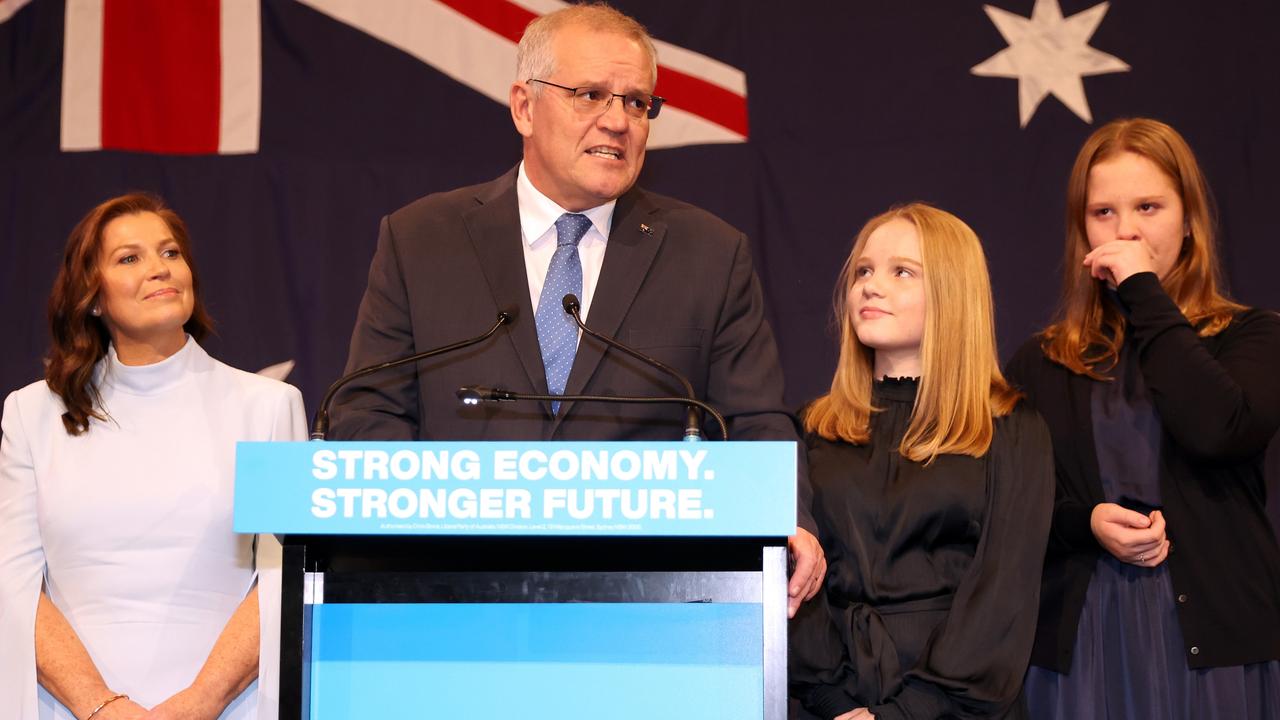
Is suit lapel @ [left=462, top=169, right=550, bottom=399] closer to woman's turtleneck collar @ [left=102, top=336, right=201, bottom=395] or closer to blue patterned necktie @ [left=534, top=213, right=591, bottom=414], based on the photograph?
blue patterned necktie @ [left=534, top=213, right=591, bottom=414]

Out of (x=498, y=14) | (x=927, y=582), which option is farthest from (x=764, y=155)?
(x=927, y=582)

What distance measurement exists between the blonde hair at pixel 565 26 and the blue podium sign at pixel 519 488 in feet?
3.88

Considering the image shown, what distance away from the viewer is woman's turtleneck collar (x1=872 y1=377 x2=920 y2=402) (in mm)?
2688

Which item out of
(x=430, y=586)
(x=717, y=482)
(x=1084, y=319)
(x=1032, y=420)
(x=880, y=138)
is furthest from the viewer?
(x=880, y=138)

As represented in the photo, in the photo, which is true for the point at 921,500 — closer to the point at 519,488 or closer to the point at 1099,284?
the point at 1099,284

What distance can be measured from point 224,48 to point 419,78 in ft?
1.99

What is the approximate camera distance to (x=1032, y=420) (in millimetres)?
2609

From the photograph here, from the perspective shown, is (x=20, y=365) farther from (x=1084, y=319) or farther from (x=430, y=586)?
(x=1084, y=319)

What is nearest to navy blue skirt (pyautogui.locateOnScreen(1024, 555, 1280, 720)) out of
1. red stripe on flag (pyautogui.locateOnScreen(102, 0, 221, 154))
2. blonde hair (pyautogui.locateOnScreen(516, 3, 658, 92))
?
blonde hair (pyautogui.locateOnScreen(516, 3, 658, 92))

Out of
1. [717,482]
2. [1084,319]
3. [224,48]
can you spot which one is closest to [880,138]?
[1084,319]

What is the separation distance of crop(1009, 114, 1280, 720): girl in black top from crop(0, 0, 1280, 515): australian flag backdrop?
932 mm

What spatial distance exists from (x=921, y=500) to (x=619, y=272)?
0.73m

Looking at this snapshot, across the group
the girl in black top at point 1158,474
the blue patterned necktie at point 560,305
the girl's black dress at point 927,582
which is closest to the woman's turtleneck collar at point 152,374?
the blue patterned necktie at point 560,305

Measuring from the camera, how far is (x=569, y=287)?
2.61 metres
